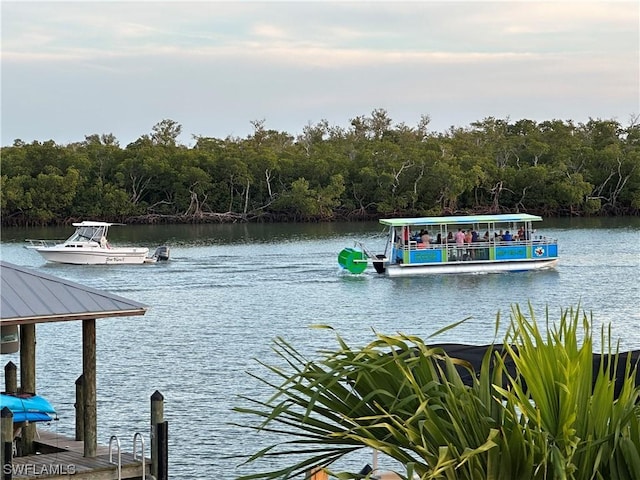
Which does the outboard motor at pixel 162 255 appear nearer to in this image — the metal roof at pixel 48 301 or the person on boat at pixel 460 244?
the person on boat at pixel 460 244

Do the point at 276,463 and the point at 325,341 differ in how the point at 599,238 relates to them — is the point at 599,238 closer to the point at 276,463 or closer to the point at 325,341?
the point at 325,341

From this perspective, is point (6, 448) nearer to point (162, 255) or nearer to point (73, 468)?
point (73, 468)

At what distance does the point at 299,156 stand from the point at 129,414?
307ft

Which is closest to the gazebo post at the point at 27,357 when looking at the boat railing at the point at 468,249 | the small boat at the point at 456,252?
the small boat at the point at 456,252

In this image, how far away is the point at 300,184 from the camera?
3962 inches

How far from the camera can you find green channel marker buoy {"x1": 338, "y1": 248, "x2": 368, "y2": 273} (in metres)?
47.8

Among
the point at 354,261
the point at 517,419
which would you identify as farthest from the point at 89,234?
the point at 517,419

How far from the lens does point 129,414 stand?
20.4 meters

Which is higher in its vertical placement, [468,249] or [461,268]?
[468,249]

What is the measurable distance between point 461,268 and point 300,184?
54.1 metres

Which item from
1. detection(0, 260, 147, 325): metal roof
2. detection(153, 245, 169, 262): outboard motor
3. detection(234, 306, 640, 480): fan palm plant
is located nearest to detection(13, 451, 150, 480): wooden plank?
detection(0, 260, 147, 325): metal roof

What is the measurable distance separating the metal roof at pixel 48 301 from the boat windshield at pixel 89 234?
46534 millimetres

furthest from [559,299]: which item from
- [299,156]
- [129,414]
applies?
[299,156]

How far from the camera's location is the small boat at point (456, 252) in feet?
154
